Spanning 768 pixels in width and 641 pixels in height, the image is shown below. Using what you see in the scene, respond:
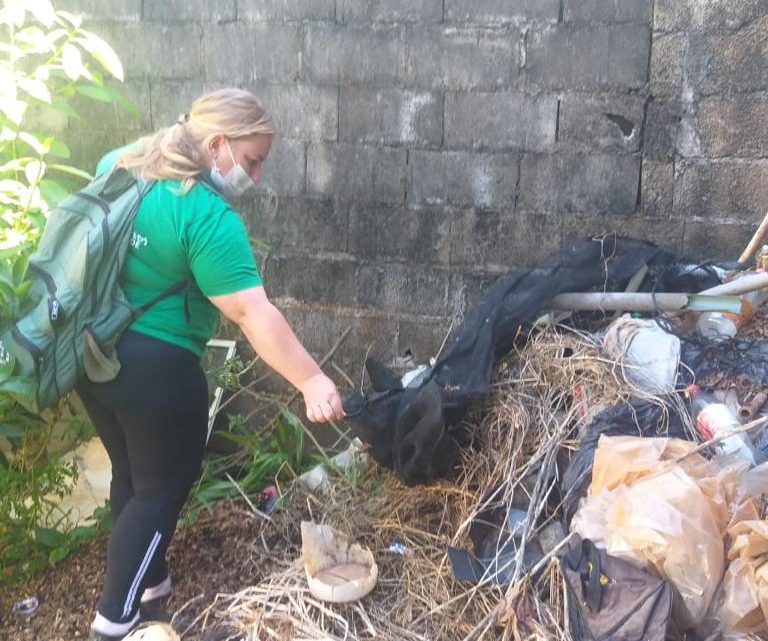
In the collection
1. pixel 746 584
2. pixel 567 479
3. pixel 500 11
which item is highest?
pixel 500 11

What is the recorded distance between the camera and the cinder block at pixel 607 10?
3031 millimetres

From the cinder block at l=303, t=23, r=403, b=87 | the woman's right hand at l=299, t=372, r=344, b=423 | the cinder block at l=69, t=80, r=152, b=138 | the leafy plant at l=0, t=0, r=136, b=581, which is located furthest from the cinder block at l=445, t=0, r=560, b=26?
the woman's right hand at l=299, t=372, r=344, b=423

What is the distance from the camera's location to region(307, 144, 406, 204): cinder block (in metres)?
3.39

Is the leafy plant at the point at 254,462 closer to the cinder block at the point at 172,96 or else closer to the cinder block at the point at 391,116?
the cinder block at the point at 391,116

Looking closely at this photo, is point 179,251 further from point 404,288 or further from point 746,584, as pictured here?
point 746,584

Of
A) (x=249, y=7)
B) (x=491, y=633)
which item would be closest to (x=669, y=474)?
(x=491, y=633)

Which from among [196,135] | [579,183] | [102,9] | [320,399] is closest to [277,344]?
[320,399]

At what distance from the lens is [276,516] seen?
3098mm

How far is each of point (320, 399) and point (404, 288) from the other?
1230 millimetres

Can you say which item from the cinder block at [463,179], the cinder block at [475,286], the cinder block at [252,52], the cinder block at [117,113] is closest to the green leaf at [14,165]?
the cinder block at [117,113]

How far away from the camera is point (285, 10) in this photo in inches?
132

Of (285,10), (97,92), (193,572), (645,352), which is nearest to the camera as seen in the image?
(645,352)

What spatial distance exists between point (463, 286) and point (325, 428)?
0.89m

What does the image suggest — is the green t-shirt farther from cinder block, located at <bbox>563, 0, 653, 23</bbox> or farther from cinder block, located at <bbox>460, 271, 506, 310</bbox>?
cinder block, located at <bbox>563, 0, 653, 23</bbox>
